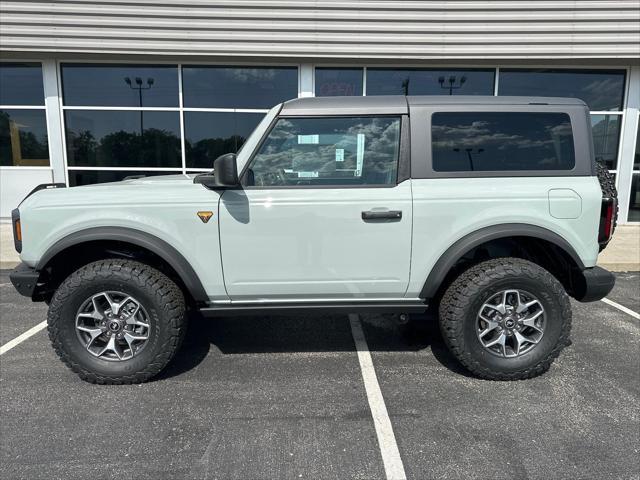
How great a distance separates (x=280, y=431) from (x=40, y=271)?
203cm

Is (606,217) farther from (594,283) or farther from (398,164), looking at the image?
(398,164)

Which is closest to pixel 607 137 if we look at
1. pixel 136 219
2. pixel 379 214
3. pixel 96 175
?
pixel 379 214

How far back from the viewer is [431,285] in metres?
3.01

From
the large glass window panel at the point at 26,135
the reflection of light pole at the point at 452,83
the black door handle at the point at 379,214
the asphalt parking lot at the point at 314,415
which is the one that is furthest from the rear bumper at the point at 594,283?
the large glass window panel at the point at 26,135

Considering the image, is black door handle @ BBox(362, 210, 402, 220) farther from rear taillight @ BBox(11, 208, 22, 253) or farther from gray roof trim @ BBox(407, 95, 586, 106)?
rear taillight @ BBox(11, 208, 22, 253)

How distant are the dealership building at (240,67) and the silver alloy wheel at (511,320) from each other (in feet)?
22.4

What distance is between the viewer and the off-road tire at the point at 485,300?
9.75 ft

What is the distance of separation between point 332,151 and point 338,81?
6.56m

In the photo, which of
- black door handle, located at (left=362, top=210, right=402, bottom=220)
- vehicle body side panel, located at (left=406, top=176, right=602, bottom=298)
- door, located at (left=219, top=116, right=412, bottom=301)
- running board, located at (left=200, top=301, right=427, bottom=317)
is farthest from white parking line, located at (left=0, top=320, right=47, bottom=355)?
vehicle body side panel, located at (left=406, top=176, right=602, bottom=298)

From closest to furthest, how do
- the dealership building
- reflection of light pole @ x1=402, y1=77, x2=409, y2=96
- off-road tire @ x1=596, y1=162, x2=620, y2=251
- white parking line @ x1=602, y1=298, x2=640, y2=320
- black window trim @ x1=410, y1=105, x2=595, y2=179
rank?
black window trim @ x1=410, y1=105, x2=595, y2=179, off-road tire @ x1=596, y1=162, x2=620, y2=251, white parking line @ x1=602, y1=298, x2=640, y2=320, the dealership building, reflection of light pole @ x1=402, y1=77, x2=409, y2=96

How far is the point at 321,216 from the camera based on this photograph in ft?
9.58

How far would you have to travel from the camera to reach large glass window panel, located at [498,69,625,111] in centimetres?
912

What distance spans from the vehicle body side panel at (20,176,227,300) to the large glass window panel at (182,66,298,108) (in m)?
6.64

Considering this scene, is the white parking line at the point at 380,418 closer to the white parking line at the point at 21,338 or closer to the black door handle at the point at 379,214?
the black door handle at the point at 379,214
